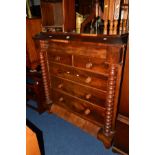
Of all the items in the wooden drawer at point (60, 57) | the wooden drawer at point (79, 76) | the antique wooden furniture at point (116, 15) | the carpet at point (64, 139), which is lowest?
the carpet at point (64, 139)

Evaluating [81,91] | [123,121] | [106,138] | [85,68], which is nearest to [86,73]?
[85,68]

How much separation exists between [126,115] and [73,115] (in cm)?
71

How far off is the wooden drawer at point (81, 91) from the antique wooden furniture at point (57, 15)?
1.97ft

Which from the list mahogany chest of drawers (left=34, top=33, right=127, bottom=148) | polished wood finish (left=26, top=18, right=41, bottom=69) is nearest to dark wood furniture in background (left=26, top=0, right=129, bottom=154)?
mahogany chest of drawers (left=34, top=33, right=127, bottom=148)

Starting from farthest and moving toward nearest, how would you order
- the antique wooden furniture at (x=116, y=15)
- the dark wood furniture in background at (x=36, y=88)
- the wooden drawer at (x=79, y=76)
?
the dark wood furniture in background at (x=36, y=88) < the wooden drawer at (x=79, y=76) < the antique wooden furniture at (x=116, y=15)

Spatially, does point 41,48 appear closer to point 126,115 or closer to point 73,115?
point 73,115

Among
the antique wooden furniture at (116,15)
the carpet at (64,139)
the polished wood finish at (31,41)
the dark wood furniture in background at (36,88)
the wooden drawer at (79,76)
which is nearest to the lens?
the antique wooden furniture at (116,15)

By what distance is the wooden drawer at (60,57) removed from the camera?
1.74m

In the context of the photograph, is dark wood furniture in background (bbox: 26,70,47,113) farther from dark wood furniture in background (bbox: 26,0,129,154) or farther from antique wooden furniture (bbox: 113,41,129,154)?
antique wooden furniture (bbox: 113,41,129,154)

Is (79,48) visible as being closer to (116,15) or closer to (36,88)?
(116,15)

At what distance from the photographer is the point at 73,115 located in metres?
1.95

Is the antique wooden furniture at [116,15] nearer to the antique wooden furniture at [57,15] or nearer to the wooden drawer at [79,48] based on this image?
the wooden drawer at [79,48]

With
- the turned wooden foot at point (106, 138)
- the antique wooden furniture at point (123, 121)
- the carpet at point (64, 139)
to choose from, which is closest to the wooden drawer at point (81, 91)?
the antique wooden furniture at point (123, 121)
